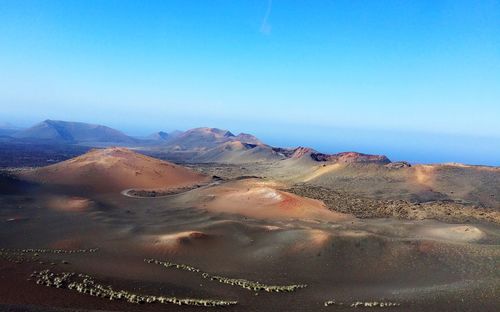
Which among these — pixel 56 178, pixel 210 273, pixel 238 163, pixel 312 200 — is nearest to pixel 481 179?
pixel 312 200

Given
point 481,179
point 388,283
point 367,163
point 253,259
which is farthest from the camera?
point 367,163

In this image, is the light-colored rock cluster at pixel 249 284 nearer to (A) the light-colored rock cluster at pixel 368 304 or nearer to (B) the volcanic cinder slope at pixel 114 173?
(A) the light-colored rock cluster at pixel 368 304

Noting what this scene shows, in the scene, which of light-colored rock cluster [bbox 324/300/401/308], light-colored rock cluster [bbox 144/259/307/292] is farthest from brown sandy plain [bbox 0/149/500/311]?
light-colored rock cluster [bbox 144/259/307/292]

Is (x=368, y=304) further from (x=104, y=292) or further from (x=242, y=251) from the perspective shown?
(x=104, y=292)

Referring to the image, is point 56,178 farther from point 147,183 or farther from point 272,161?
point 272,161

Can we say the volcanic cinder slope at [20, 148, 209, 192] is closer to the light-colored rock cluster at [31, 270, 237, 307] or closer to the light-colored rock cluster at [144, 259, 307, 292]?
the light-colored rock cluster at [144, 259, 307, 292]

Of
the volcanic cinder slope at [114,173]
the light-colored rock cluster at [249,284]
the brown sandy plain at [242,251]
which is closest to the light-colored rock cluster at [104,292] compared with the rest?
the brown sandy plain at [242,251]
